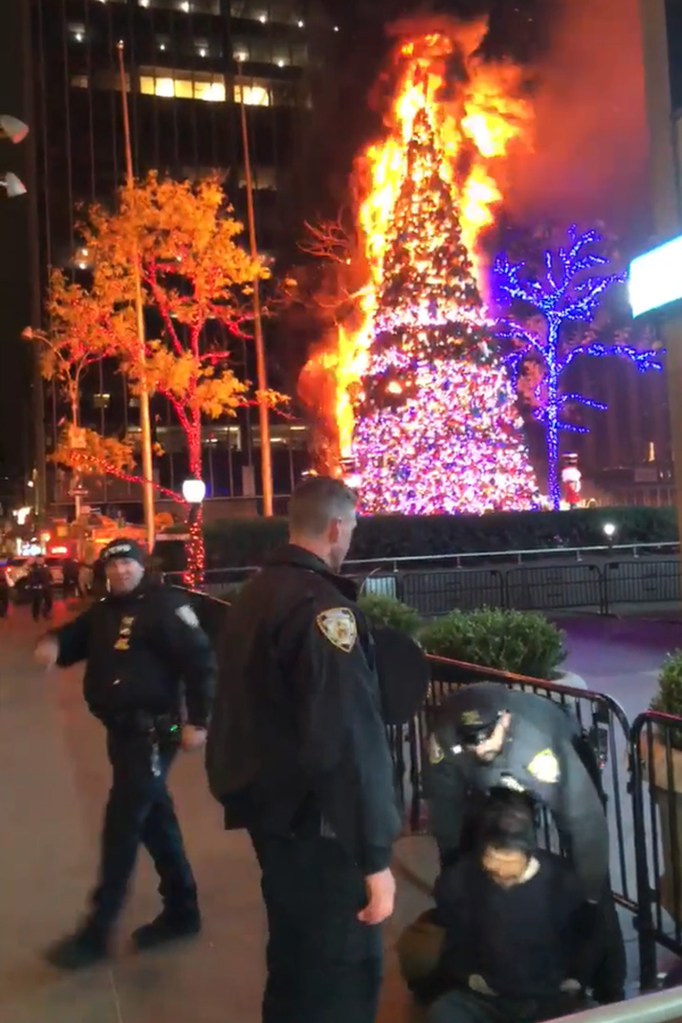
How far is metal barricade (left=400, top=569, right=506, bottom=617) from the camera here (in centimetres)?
1833

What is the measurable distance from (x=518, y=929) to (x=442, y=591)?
49.9 ft

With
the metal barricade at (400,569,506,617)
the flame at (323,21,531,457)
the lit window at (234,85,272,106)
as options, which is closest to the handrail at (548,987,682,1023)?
the metal barricade at (400,569,506,617)

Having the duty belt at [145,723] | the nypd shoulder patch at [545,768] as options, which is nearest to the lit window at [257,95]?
the duty belt at [145,723]

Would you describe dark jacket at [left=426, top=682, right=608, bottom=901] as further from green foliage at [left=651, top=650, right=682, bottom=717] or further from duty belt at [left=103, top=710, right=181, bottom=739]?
duty belt at [left=103, top=710, right=181, bottom=739]

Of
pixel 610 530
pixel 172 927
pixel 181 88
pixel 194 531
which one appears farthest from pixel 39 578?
pixel 181 88

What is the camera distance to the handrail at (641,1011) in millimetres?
1879

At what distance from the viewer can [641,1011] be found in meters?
1.92

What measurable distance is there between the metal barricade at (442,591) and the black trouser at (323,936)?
51.0ft

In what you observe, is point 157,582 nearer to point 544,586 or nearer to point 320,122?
point 544,586

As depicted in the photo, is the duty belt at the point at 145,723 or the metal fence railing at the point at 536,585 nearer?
the duty belt at the point at 145,723

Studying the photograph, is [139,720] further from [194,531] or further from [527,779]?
[194,531]

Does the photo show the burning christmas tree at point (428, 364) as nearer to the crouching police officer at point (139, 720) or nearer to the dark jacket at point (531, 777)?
the crouching police officer at point (139, 720)

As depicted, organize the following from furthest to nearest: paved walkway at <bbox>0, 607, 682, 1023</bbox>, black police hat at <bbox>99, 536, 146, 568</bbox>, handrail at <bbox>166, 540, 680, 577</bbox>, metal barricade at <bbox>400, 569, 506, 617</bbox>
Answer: handrail at <bbox>166, 540, 680, 577</bbox>
metal barricade at <bbox>400, 569, 506, 617</bbox>
black police hat at <bbox>99, 536, 146, 568</bbox>
paved walkway at <bbox>0, 607, 682, 1023</bbox>

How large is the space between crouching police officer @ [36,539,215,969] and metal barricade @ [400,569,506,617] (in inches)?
541
